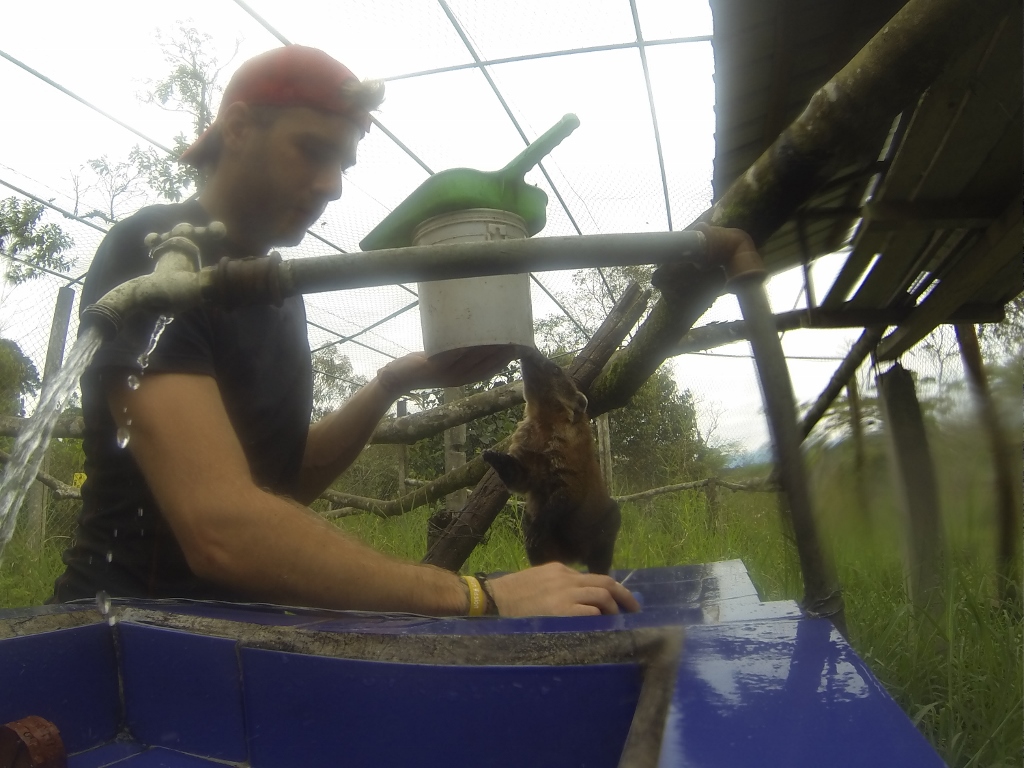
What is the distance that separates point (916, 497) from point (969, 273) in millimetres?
929

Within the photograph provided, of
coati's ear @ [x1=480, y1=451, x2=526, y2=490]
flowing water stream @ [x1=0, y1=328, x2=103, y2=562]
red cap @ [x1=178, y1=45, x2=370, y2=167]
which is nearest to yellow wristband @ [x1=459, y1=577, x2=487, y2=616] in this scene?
coati's ear @ [x1=480, y1=451, x2=526, y2=490]

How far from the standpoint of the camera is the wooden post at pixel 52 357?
14.7 feet

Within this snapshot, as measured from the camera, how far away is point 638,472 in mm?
10180

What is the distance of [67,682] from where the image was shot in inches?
51.5

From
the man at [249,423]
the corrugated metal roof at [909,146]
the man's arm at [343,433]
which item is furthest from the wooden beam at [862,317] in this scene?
the man at [249,423]

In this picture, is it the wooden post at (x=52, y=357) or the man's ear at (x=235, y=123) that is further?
the wooden post at (x=52, y=357)

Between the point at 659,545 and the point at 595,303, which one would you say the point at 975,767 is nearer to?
the point at 659,545

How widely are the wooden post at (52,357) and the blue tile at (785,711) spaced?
4169mm

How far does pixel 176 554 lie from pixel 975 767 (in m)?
1.82

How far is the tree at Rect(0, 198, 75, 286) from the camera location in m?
7.27

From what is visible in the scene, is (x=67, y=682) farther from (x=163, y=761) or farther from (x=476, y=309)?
(x=476, y=309)

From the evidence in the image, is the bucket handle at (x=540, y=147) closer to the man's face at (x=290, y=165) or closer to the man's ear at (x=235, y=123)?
the man's face at (x=290, y=165)

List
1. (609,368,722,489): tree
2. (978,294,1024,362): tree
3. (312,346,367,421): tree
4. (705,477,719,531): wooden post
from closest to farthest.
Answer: (978,294,1024,362): tree, (705,477,719,531): wooden post, (609,368,722,489): tree, (312,346,367,421): tree

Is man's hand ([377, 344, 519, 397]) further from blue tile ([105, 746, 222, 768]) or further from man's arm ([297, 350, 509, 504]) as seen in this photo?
blue tile ([105, 746, 222, 768])
